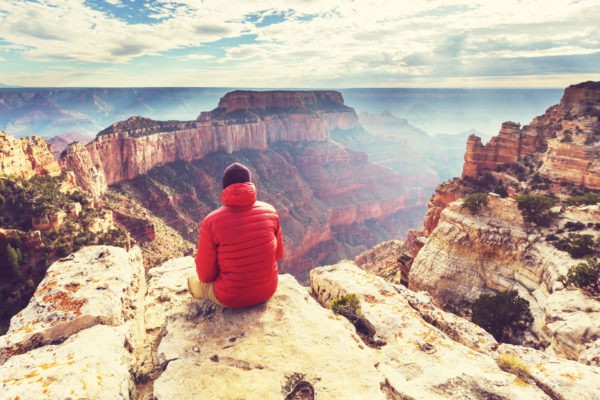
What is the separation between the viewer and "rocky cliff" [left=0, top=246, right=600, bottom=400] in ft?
14.8

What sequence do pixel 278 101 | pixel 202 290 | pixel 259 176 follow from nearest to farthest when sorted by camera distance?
1. pixel 202 290
2. pixel 259 176
3. pixel 278 101

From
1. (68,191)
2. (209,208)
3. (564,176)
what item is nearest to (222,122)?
(209,208)

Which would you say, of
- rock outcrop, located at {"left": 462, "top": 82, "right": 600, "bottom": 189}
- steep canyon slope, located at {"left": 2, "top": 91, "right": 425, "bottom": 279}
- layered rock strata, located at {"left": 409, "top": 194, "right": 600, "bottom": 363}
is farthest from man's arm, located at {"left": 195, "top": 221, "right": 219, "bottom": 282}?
steep canyon slope, located at {"left": 2, "top": 91, "right": 425, "bottom": 279}

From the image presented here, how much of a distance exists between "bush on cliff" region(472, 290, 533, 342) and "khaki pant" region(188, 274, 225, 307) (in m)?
13.4

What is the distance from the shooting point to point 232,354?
5.17 metres

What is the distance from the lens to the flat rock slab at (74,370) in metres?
3.94

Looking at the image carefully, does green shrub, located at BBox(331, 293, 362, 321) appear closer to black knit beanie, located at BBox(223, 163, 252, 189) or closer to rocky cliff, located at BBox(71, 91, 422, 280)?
black knit beanie, located at BBox(223, 163, 252, 189)

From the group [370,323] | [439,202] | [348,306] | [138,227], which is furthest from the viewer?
[138,227]

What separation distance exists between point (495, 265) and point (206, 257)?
63.9 feet

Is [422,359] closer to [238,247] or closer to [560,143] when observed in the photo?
[238,247]

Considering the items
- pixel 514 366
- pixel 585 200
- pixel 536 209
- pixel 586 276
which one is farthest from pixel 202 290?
pixel 585 200

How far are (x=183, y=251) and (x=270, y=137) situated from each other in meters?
61.7

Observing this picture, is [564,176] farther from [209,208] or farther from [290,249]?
[209,208]

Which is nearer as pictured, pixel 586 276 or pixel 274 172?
pixel 586 276
